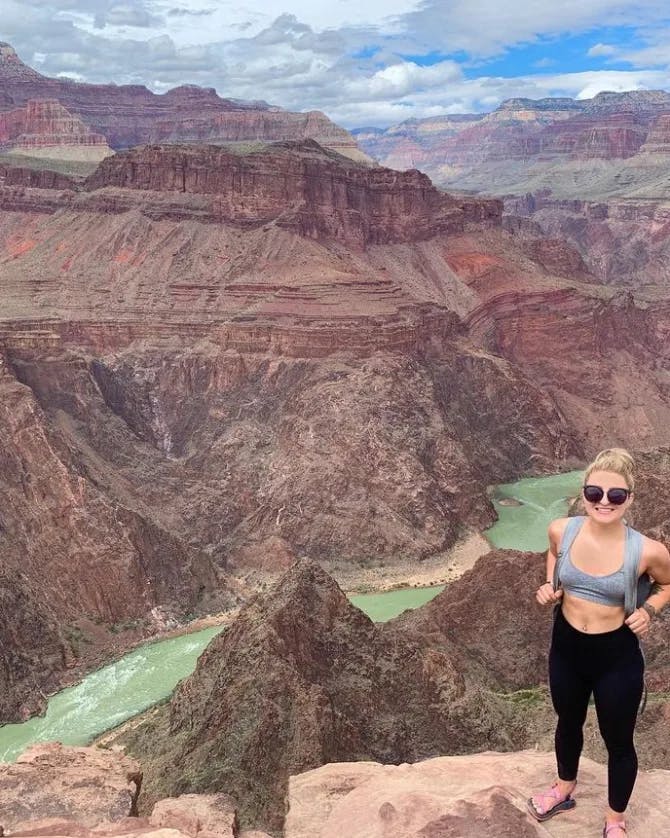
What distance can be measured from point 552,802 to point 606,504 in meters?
4.25

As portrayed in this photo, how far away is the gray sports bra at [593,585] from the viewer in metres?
10.4

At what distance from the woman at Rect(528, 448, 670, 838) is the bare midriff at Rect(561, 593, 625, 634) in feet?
0.04

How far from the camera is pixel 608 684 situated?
10766 millimetres

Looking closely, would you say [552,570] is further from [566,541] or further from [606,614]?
[606,614]

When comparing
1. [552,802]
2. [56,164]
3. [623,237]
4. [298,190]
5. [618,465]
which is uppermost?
[56,164]

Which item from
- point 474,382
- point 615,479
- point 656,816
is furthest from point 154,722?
point 474,382

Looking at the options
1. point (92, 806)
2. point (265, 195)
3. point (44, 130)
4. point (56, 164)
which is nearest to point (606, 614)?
point (92, 806)

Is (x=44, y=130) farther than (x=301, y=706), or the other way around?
(x=44, y=130)

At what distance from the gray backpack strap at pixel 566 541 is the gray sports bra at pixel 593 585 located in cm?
6

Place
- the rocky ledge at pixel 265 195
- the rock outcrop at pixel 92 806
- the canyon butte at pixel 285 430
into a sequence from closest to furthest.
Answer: the rock outcrop at pixel 92 806 < the canyon butte at pixel 285 430 < the rocky ledge at pixel 265 195

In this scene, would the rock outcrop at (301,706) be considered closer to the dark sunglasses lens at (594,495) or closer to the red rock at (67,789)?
the red rock at (67,789)

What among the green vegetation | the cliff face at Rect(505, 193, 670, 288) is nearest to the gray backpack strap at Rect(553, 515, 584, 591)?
the green vegetation

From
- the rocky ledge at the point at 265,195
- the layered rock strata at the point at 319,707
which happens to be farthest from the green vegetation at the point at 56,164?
the layered rock strata at the point at 319,707

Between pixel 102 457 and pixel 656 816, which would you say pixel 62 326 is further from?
pixel 656 816
